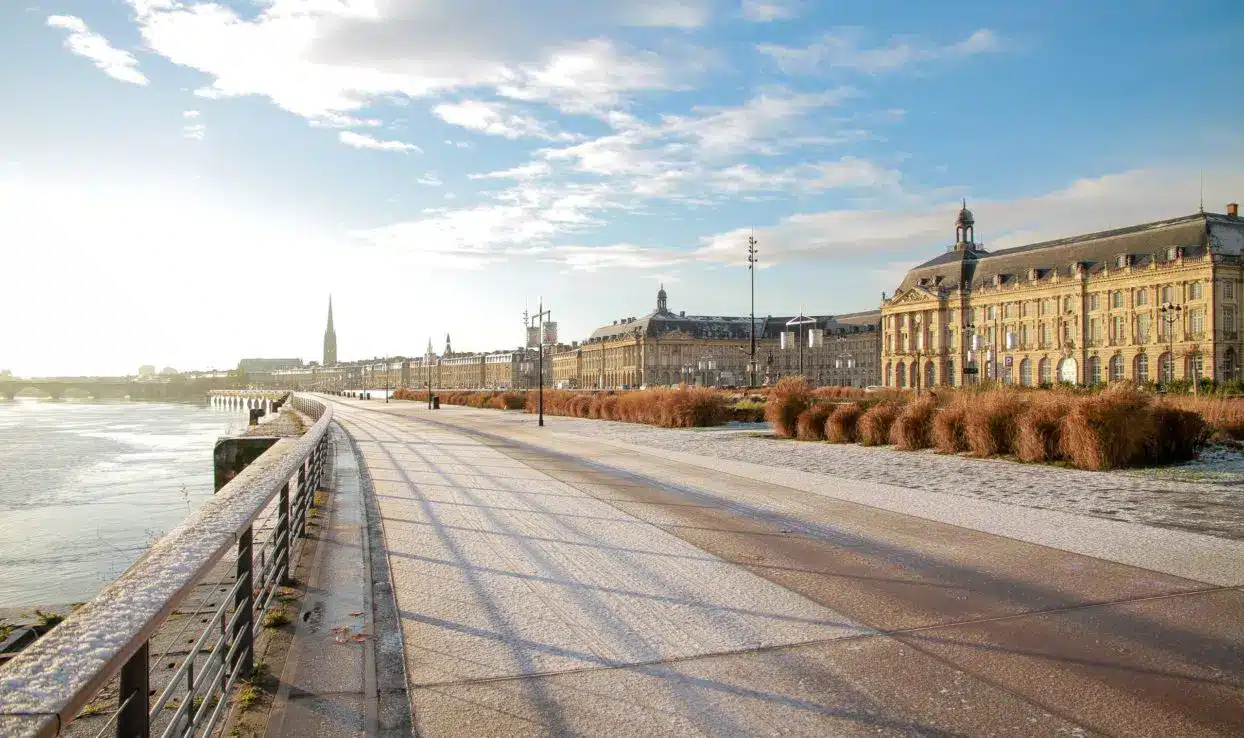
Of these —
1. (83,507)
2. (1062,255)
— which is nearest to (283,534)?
(83,507)

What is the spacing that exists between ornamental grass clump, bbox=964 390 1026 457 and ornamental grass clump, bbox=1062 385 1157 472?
5.89ft

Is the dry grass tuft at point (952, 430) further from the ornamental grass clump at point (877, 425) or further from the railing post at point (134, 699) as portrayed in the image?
the railing post at point (134, 699)

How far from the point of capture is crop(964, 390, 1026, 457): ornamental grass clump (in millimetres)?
16844

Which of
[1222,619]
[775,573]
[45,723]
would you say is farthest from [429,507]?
[45,723]

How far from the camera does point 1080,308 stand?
82250 mm

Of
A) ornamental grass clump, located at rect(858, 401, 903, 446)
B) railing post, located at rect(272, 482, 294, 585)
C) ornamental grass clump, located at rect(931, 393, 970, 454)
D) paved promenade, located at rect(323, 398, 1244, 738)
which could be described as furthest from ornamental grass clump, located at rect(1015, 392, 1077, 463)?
railing post, located at rect(272, 482, 294, 585)

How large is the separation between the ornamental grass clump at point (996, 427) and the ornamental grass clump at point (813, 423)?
5805 mm

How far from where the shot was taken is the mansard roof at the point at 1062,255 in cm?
7200

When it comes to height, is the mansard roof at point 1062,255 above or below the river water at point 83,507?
above

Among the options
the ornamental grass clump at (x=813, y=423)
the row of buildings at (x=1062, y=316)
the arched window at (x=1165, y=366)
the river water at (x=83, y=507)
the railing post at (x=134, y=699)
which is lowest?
the river water at (x=83, y=507)

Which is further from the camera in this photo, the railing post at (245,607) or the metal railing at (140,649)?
the railing post at (245,607)

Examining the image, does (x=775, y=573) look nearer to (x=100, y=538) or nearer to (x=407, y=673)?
(x=407, y=673)

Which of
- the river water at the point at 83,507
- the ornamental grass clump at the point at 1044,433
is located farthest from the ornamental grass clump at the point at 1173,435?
the river water at the point at 83,507

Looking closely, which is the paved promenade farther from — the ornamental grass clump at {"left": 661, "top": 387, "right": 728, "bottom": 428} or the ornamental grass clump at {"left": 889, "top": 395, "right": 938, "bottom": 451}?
the ornamental grass clump at {"left": 661, "top": 387, "right": 728, "bottom": 428}
